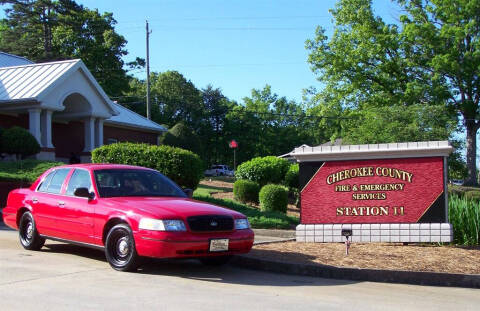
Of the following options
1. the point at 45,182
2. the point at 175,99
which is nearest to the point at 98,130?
the point at 45,182

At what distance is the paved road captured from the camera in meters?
6.09

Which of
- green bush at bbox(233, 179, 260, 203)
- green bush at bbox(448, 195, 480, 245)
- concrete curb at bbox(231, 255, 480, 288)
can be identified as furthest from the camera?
green bush at bbox(233, 179, 260, 203)

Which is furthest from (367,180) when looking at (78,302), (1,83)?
(1,83)

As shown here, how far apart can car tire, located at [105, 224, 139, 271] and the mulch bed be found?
2.31 m

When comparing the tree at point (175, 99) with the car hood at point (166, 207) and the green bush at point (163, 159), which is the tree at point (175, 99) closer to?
the green bush at point (163, 159)

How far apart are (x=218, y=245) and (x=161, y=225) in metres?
0.91

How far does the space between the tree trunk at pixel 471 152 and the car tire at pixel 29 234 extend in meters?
36.6

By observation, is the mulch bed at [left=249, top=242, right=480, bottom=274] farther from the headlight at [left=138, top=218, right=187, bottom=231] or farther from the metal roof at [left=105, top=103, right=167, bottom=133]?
the metal roof at [left=105, top=103, right=167, bottom=133]

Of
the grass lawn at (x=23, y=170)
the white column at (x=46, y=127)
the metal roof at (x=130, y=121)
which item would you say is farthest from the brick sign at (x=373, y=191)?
the metal roof at (x=130, y=121)

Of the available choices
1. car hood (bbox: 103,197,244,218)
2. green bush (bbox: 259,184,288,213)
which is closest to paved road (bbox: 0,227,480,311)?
car hood (bbox: 103,197,244,218)

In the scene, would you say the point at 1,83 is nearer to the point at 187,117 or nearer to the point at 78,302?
the point at 78,302

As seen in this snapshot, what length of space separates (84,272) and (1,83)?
68.5ft

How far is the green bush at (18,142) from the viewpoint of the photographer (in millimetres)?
21734

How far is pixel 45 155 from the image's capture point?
2439 centimetres
